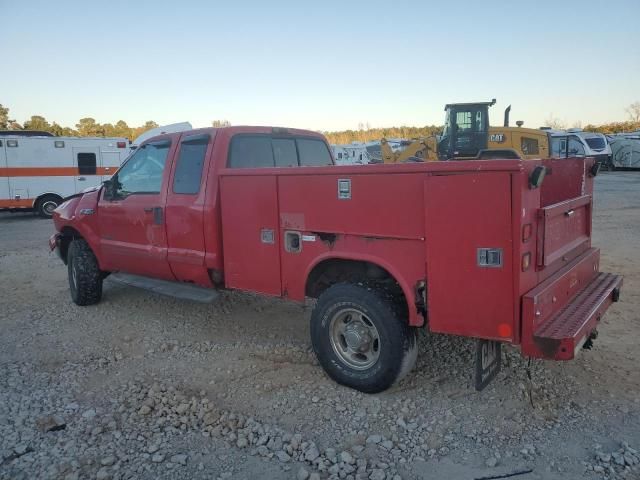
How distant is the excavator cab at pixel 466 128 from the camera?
58.2 ft

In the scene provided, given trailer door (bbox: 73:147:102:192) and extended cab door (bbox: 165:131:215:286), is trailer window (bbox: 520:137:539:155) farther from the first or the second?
extended cab door (bbox: 165:131:215:286)

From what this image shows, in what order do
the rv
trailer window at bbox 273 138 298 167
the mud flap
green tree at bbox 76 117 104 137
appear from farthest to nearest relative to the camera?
green tree at bbox 76 117 104 137 < the rv < trailer window at bbox 273 138 298 167 < the mud flap

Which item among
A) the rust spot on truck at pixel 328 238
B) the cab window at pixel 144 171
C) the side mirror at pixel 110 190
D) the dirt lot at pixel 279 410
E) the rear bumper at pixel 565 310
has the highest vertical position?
the cab window at pixel 144 171

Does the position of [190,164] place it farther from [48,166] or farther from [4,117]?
[4,117]

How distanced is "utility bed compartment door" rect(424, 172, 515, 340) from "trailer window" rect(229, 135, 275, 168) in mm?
2305

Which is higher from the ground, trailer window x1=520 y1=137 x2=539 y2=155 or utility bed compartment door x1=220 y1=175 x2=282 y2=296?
trailer window x1=520 y1=137 x2=539 y2=155

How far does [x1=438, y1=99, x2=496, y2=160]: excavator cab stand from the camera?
17.8 metres

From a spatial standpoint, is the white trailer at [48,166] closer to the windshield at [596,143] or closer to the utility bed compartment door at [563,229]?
the utility bed compartment door at [563,229]

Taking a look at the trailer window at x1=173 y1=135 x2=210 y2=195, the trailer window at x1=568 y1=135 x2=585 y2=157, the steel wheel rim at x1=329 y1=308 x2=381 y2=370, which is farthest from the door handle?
the trailer window at x1=568 y1=135 x2=585 y2=157

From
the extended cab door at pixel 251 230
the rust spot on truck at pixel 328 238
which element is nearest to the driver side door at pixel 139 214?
the extended cab door at pixel 251 230

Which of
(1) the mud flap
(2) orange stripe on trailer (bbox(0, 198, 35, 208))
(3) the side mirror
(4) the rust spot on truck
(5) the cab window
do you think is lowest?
(1) the mud flap

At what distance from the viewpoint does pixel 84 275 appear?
6.74 metres

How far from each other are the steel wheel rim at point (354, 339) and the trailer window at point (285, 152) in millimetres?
2162

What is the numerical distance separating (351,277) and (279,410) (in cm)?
115
